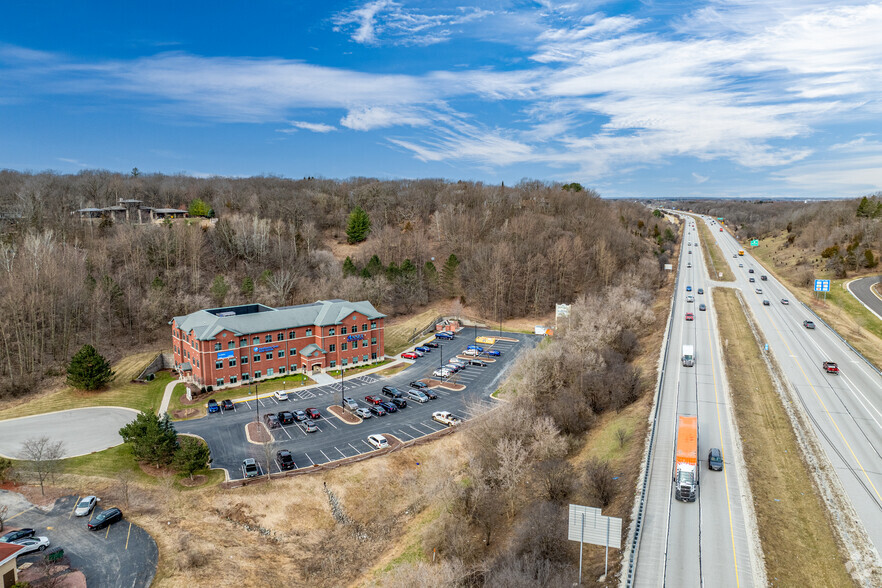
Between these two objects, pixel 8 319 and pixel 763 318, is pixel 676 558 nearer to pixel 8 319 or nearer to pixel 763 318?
pixel 763 318

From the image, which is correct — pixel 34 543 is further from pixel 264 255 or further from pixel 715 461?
pixel 264 255

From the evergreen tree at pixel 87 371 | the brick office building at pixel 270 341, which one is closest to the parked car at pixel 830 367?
the brick office building at pixel 270 341

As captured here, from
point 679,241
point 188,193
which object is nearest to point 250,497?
point 188,193

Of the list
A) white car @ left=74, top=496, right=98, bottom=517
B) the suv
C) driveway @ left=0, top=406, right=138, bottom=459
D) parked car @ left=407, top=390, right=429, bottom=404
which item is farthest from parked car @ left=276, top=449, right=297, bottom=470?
parked car @ left=407, top=390, right=429, bottom=404

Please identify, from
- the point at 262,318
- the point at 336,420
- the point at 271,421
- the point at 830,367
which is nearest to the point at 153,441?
the point at 271,421

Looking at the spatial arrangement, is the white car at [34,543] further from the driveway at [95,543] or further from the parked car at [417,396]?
the parked car at [417,396]
